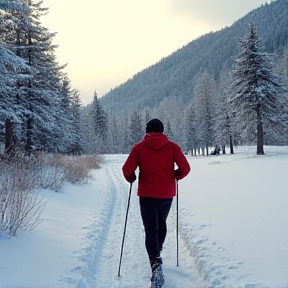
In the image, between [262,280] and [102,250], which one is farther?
[102,250]

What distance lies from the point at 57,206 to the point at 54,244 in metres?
3.38

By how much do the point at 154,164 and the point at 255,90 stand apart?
92.1 feet

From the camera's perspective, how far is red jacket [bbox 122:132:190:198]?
4668 millimetres

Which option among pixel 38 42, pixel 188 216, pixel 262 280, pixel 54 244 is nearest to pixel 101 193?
pixel 188 216

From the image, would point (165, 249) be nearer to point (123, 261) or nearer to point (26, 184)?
point (123, 261)

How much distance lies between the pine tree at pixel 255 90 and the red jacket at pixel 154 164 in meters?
27.8

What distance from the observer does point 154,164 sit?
15.4 feet

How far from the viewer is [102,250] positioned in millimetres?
6070

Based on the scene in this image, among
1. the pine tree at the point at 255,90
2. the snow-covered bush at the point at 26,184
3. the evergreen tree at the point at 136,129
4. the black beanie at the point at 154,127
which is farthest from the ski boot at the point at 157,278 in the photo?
the evergreen tree at the point at 136,129

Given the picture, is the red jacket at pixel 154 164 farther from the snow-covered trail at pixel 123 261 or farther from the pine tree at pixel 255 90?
the pine tree at pixel 255 90

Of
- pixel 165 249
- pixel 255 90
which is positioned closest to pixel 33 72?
pixel 165 249

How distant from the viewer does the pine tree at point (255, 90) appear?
101 feet

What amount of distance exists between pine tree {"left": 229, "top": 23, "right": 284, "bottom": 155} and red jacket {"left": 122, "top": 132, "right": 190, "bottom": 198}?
27841 mm

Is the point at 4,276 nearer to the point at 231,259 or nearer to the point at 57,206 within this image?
the point at 231,259
